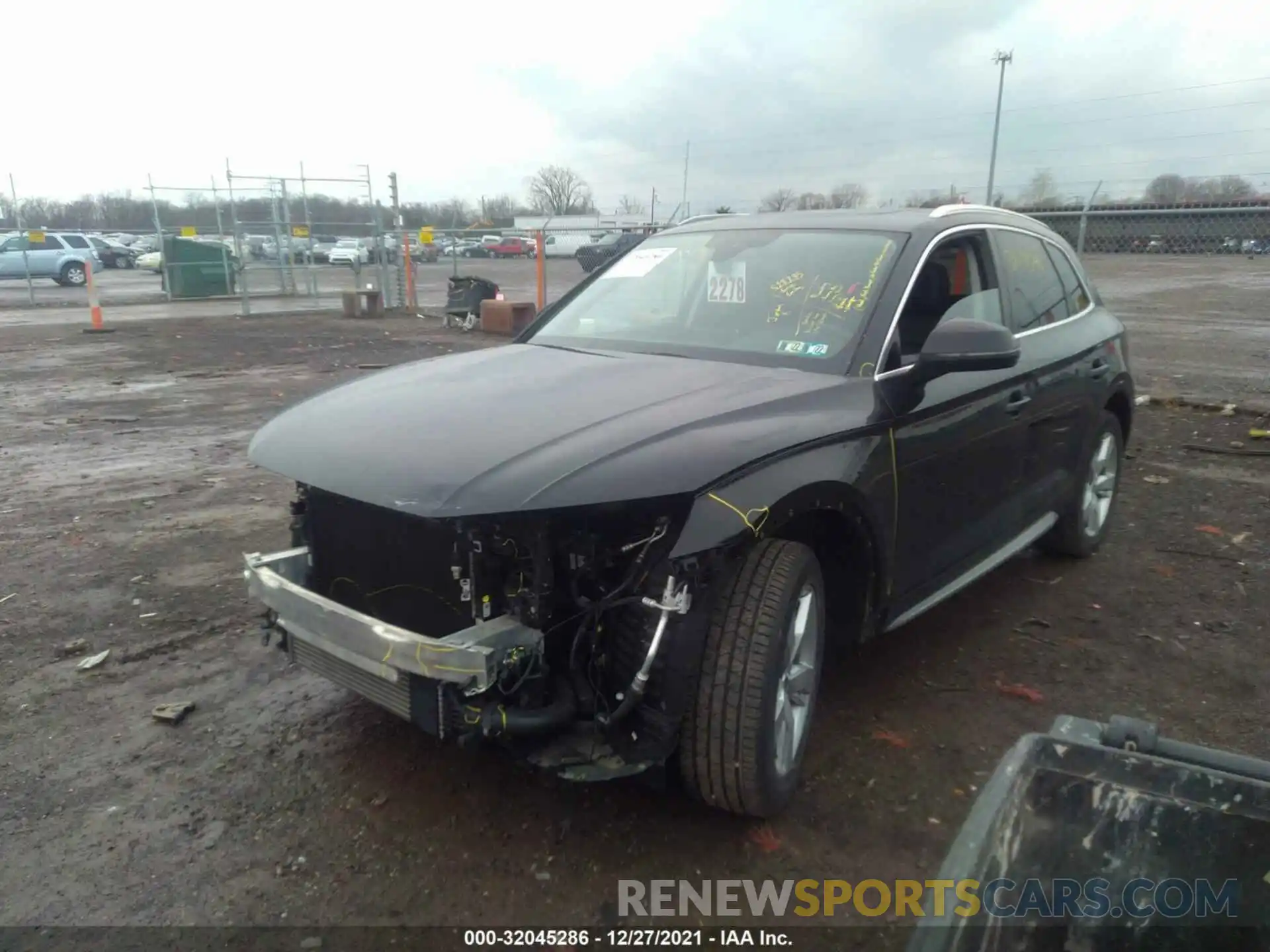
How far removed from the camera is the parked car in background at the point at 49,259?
30.0 meters

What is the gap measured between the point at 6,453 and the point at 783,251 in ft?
21.5

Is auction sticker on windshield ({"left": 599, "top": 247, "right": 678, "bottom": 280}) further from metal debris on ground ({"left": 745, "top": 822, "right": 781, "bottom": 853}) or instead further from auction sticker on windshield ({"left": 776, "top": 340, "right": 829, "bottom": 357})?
metal debris on ground ({"left": 745, "top": 822, "right": 781, "bottom": 853})

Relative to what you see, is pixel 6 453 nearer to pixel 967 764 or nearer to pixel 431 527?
pixel 431 527

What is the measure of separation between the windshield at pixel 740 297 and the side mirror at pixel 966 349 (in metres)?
0.30

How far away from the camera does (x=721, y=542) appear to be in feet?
8.30

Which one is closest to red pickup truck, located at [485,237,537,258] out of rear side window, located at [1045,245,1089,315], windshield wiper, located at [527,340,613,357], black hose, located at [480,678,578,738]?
rear side window, located at [1045,245,1089,315]

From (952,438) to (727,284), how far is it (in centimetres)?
107

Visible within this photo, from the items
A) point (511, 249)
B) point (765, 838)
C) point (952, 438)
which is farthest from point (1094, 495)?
point (511, 249)

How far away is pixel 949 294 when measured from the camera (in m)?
3.93

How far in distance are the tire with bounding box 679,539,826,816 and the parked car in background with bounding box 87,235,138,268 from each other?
42.1m

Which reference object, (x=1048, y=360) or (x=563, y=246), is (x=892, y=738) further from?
(x=563, y=246)

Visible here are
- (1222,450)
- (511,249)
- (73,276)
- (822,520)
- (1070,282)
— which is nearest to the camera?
(822,520)

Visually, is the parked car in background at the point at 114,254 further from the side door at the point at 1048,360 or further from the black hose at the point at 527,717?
the black hose at the point at 527,717

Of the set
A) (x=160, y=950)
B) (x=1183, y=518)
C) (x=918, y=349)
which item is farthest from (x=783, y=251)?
(x=1183, y=518)
